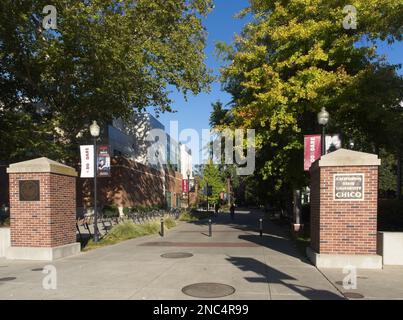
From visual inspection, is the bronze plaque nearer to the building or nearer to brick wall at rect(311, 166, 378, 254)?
brick wall at rect(311, 166, 378, 254)

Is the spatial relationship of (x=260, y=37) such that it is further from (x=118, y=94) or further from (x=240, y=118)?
(x=118, y=94)

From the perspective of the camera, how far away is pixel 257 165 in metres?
26.3

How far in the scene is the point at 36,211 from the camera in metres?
12.7

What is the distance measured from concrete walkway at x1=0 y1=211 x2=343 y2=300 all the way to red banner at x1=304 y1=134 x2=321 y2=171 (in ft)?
10.4

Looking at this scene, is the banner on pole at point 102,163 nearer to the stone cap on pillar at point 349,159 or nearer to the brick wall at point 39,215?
the brick wall at point 39,215

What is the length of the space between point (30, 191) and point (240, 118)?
33.5 ft

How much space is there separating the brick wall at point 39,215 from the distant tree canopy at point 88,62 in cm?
1101

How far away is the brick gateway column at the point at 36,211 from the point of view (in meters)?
12.6

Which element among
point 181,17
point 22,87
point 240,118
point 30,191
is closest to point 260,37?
point 240,118

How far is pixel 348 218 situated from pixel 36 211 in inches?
359

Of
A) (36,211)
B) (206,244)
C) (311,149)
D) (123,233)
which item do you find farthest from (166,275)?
(123,233)

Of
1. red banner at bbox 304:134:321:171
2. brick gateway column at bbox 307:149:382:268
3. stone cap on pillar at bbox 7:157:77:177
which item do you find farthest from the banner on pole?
brick gateway column at bbox 307:149:382:268

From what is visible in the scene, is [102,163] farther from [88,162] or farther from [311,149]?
[311,149]

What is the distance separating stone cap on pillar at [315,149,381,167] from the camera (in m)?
10.9
